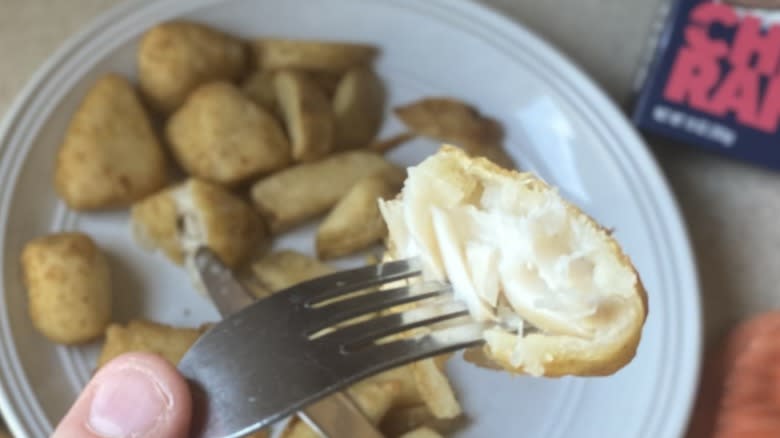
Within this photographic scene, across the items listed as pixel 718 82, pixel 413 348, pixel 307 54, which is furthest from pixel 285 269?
pixel 718 82

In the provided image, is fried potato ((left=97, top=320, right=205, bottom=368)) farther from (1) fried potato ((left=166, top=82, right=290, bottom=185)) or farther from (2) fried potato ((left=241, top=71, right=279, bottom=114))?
(2) fried potato ((left=241, top=71, right=279, bottom=114))

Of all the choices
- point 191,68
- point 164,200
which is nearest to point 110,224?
point 164,200

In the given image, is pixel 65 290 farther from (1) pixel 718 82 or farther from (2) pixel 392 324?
(1) pixel 718 82

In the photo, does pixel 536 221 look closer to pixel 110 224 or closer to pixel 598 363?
pixel 598 363

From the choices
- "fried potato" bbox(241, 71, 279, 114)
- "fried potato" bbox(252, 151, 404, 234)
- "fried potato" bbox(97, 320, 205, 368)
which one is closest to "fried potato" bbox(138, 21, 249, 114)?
"fried potato" bbox(241, 71, 279, 114)

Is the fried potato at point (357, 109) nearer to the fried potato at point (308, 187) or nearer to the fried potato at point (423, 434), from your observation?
the fried potato at point (308, 187)
